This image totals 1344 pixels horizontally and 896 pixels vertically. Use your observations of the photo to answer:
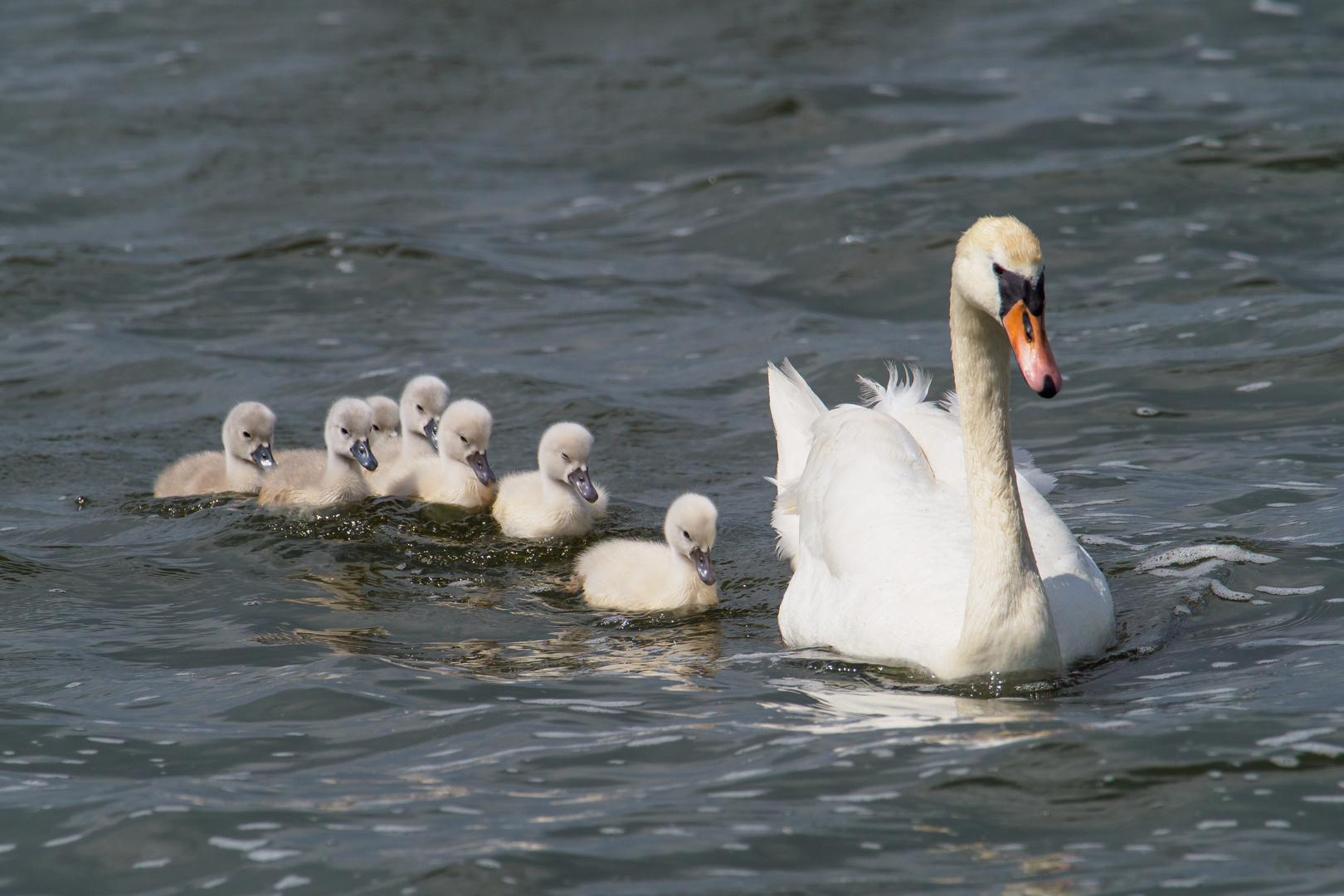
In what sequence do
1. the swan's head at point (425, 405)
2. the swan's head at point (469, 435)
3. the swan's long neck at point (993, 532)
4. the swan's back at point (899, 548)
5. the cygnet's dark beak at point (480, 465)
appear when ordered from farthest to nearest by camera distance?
the swan's head at point (425, 405), the cygnet's dark beak at point (480, 465), the swan's head at point (469, 435), the swan's back at point (899, 548), the swan's long neck at point (993, 532)

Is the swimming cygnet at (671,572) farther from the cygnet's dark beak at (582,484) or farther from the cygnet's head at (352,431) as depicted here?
the cygnet's head at (352,431)

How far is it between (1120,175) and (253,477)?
27.5ft

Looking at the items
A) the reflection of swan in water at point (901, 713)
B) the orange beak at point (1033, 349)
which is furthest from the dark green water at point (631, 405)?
the orange beak at point (1033, 349)

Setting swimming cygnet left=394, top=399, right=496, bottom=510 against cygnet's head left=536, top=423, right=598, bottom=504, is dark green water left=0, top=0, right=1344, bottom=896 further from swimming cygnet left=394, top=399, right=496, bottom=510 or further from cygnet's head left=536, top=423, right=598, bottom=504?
cygnet's head left=536, top=423, right=598, bottom=504

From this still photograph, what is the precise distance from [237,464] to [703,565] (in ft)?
10.5

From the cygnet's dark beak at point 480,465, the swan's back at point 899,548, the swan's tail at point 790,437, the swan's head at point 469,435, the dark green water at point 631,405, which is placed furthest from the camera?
the cygnet's dark beak at point 480,465

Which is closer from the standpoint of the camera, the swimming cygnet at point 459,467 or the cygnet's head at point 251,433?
the swimming cygnet at point 459,467

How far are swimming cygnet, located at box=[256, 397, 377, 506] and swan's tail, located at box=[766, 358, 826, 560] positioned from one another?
225 cm

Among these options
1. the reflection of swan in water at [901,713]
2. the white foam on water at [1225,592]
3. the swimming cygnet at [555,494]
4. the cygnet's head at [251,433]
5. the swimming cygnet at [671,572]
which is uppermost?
the cygnet's head at [251,433]

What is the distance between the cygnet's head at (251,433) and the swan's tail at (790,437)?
9.56 ft

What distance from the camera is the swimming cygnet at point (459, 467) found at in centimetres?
838

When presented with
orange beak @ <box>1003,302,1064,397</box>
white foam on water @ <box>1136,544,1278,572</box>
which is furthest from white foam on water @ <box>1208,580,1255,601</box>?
orange beak @ <box>1003,302,1064,397</box>

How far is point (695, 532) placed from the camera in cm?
700

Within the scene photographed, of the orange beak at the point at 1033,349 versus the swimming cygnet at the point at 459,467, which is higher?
the orange beak at the point at 1033,349
